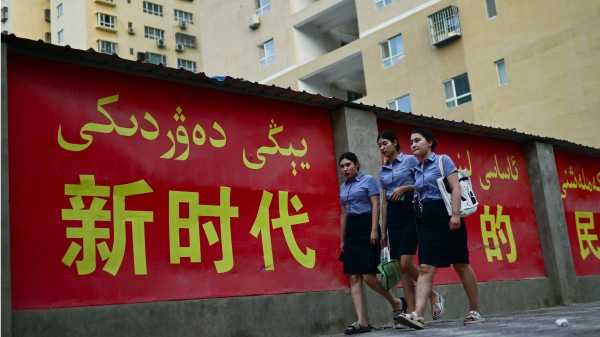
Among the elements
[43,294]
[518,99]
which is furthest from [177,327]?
[518,99]

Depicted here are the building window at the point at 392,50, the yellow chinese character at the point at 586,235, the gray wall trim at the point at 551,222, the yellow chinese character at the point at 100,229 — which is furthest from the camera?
the building window at the point at 392,50

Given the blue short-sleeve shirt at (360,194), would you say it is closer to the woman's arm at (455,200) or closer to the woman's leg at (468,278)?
the woman's arm at (455,200)

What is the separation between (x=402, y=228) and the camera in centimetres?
666

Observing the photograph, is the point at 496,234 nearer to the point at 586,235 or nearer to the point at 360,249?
the point at 586,235

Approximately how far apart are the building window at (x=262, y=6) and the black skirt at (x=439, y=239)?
2654 centimetres

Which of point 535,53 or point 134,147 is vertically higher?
point 535,53

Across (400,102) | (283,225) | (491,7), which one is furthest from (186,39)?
(283,225)

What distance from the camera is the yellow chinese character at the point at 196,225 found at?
625 centimetres

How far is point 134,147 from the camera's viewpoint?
6176 mm

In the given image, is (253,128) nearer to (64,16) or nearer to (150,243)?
(150,243)

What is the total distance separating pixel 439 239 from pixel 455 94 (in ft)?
61.3

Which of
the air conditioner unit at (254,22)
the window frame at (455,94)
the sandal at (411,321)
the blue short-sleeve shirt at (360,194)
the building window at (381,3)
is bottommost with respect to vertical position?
the sandal at (411,321)

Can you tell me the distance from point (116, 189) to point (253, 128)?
1.84 meters

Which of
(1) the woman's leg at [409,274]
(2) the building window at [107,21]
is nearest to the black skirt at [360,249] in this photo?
(1) the woman's leg at [409,274]
